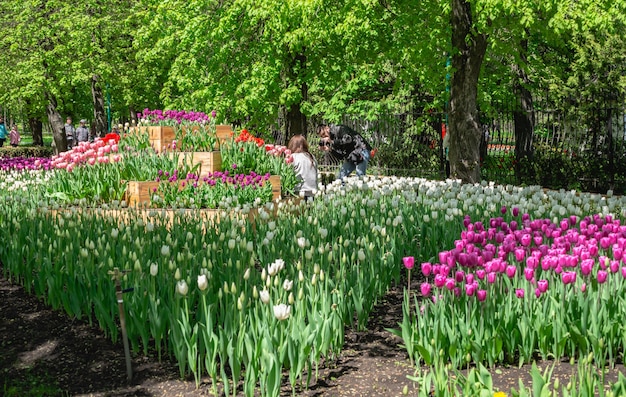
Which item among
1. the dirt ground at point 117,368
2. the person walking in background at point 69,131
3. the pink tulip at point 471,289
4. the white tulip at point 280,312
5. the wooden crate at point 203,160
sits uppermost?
the person walking in background at point 69,131

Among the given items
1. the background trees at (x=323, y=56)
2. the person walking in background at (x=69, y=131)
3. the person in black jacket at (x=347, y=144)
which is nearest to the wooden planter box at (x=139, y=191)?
the background trees at (x=323, y=56)

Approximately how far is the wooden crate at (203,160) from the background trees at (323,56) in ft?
10.2

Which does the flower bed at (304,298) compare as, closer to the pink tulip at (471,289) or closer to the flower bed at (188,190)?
the pink tulip at (471,289)

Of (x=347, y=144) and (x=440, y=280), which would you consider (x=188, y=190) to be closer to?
(x=347, y=144)

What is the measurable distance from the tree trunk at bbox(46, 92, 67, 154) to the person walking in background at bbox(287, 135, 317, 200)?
18342 mm

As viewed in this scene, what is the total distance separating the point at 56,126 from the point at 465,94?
18913 millimetres

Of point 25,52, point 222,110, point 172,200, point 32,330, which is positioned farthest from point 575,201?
point 25,52

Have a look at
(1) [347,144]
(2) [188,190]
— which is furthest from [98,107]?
(2) [188,190]

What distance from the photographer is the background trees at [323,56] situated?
41.2 feet

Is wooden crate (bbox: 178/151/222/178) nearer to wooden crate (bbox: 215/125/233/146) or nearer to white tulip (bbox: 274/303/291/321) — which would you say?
wooden crate (bbox: 215/125/233/146)

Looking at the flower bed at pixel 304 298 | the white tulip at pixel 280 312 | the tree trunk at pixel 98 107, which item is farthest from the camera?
the tree trunk at pixel 98 107

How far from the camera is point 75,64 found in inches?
995

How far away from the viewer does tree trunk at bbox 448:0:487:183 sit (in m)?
12.5

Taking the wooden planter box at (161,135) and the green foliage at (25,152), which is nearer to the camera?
the wooden planter box at (161,135)
